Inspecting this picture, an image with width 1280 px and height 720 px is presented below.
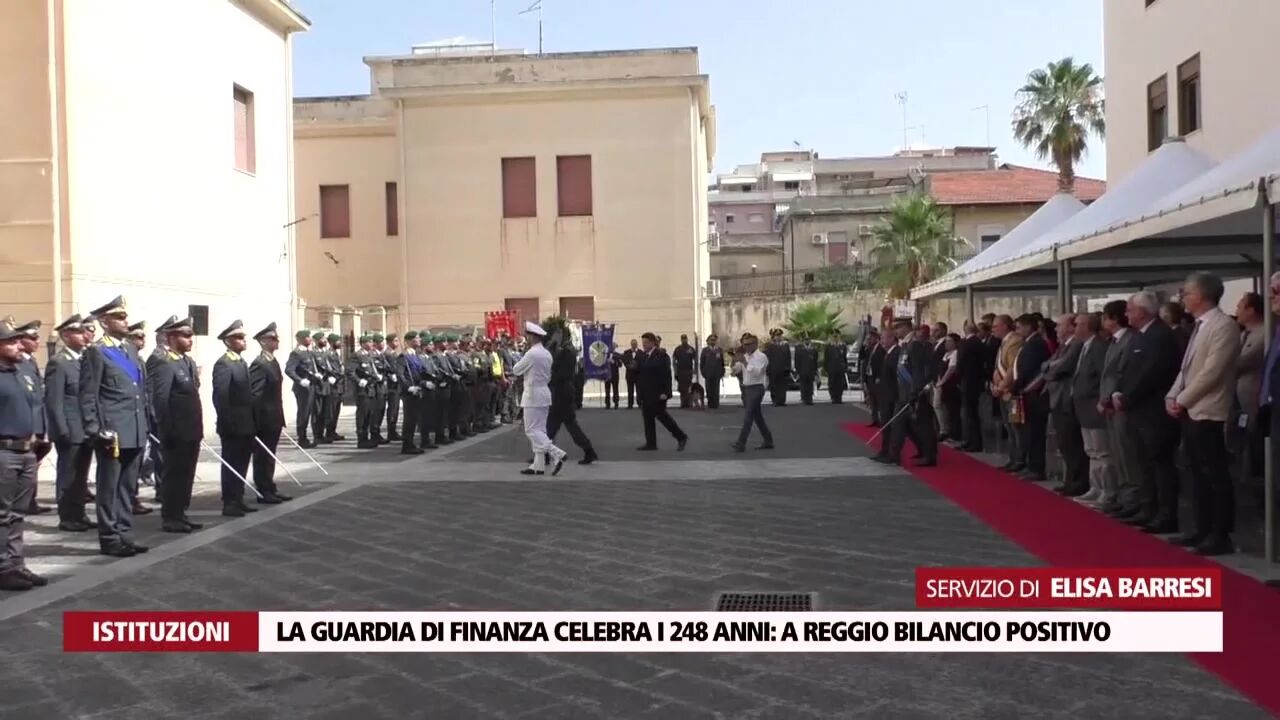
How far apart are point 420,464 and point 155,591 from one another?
752 cm

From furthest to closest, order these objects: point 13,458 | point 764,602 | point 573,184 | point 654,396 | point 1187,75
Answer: point 573,184 < point 1187,75 < point 654,396 < point 13,458 < point 764,602

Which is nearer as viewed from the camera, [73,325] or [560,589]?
[560,589]

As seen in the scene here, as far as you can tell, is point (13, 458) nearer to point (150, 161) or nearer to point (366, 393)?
point (366, 393)

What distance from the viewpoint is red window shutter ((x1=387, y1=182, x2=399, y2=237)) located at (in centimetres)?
3509

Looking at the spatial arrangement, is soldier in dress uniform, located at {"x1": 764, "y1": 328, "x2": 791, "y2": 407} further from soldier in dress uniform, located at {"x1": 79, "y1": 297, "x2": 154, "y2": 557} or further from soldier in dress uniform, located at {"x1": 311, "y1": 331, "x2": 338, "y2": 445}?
soldier in dress uniform, located at {"x1": 79, "y1": 297, "x2": 154, "y2": 557}

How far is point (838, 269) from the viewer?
47.9 meters

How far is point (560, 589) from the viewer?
6938 millimetres

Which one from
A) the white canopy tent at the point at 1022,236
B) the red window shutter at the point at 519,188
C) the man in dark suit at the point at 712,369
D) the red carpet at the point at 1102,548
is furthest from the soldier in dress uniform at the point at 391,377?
the red window shutter at the point at 519,188

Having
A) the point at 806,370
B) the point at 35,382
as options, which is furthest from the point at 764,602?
the point at 806,370

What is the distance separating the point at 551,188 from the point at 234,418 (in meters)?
23.6

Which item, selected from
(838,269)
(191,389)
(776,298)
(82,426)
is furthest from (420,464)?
(838,269)

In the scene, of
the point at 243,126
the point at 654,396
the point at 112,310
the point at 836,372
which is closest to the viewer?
the point at 112,310

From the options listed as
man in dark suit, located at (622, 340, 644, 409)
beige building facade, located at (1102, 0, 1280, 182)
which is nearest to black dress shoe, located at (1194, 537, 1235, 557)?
beige building facade, located at (1102, 0, 1280, 182)

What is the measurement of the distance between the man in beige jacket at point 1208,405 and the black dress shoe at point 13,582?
7695 millimetres
